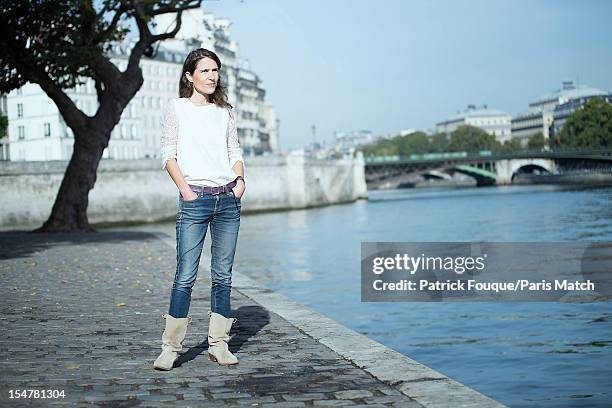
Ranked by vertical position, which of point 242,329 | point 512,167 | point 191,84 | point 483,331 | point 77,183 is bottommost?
point 512,167

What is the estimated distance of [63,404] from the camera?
19.3ft

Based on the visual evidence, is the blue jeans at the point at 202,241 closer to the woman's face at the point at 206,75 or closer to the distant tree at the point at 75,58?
the woman's face at the point at 206,75

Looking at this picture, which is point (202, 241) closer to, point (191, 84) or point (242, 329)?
point (191, 84)

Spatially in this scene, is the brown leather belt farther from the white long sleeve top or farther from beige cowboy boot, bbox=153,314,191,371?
beige cowboy boot, bbox=153,314,191,371

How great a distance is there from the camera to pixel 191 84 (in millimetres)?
7008

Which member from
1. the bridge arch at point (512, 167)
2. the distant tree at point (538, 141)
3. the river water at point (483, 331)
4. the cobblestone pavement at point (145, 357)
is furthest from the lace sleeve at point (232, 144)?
the distant tree at point (538, 141)

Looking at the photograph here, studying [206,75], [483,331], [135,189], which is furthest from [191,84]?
[135,189]

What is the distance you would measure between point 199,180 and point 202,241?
1.27 feet

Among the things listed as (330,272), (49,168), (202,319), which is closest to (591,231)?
(330,272)

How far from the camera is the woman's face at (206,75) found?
6906mm

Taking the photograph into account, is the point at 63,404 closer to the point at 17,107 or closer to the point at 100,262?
the point at 100,262

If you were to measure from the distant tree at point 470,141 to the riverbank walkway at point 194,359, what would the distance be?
509 feet

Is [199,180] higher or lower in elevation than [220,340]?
higher

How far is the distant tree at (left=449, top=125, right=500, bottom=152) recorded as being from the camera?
16627 cm
